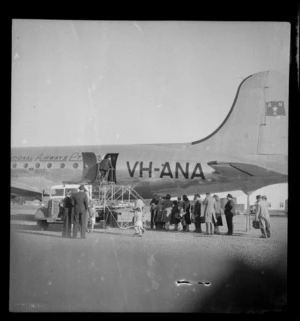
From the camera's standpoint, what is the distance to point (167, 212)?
12.8 feet

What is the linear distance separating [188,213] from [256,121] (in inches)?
45.6

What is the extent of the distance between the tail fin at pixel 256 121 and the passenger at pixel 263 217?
18.8 inches

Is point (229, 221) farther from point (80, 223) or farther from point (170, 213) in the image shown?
point (80, 223)

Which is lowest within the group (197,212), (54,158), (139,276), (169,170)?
(139,276)

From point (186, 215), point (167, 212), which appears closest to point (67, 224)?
point (167, 212)

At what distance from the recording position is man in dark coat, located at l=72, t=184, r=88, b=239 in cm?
359

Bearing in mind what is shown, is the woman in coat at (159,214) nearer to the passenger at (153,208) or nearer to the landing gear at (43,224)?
the passenger at (153,208)

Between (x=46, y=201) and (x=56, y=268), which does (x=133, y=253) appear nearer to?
Answer: (x=56, y=268)

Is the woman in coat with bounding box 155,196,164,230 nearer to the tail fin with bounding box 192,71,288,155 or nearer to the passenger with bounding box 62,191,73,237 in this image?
the tail fin with bounding box 192,71,288,155

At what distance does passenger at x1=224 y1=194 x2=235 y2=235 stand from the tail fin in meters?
0.48
